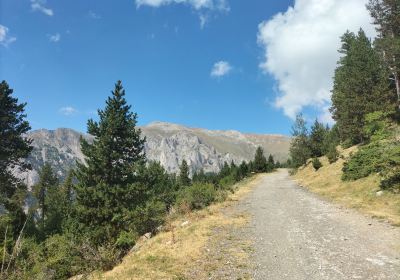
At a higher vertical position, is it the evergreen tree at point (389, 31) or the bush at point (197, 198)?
the evergreen tree at point (389, 31)

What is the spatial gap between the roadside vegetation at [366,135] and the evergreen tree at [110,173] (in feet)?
52.7

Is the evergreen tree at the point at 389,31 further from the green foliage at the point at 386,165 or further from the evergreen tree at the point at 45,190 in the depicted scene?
the evergreen tree at the point at 45,190

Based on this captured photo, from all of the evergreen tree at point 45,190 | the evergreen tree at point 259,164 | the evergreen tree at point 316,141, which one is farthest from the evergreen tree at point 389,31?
the evergreen tree at point 45,190

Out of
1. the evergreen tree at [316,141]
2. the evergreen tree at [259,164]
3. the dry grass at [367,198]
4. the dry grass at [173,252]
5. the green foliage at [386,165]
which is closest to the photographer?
the dry grass at [173,252]

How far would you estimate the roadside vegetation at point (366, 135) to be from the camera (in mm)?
18469

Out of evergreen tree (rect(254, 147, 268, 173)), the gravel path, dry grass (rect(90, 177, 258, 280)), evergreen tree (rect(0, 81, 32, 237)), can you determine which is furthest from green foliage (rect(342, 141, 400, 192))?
evergreen tree (rect(254, 147, 268, 173))

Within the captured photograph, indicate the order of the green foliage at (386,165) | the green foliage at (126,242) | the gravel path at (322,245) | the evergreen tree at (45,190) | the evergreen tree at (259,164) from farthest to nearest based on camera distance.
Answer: the evergreen tree at (259,164)
the evergreen tree at (45,190)
the green foliage at (386,165)
the green foliage at (126,242)
the gravel path at (322,245)

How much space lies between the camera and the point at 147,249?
1270cm

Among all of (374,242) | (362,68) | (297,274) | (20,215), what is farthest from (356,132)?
(20,215)

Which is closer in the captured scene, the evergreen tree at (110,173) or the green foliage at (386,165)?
the green foliage at (386,165)

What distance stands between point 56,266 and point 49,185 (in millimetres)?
50646

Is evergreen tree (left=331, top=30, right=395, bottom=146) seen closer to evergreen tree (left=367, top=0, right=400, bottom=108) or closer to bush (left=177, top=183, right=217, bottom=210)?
evergreen tree (left=367, top=0, right=400, bottom=108)

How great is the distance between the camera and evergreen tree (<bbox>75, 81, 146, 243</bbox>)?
1130 inches

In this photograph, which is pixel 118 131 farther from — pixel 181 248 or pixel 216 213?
pixel 181 248
